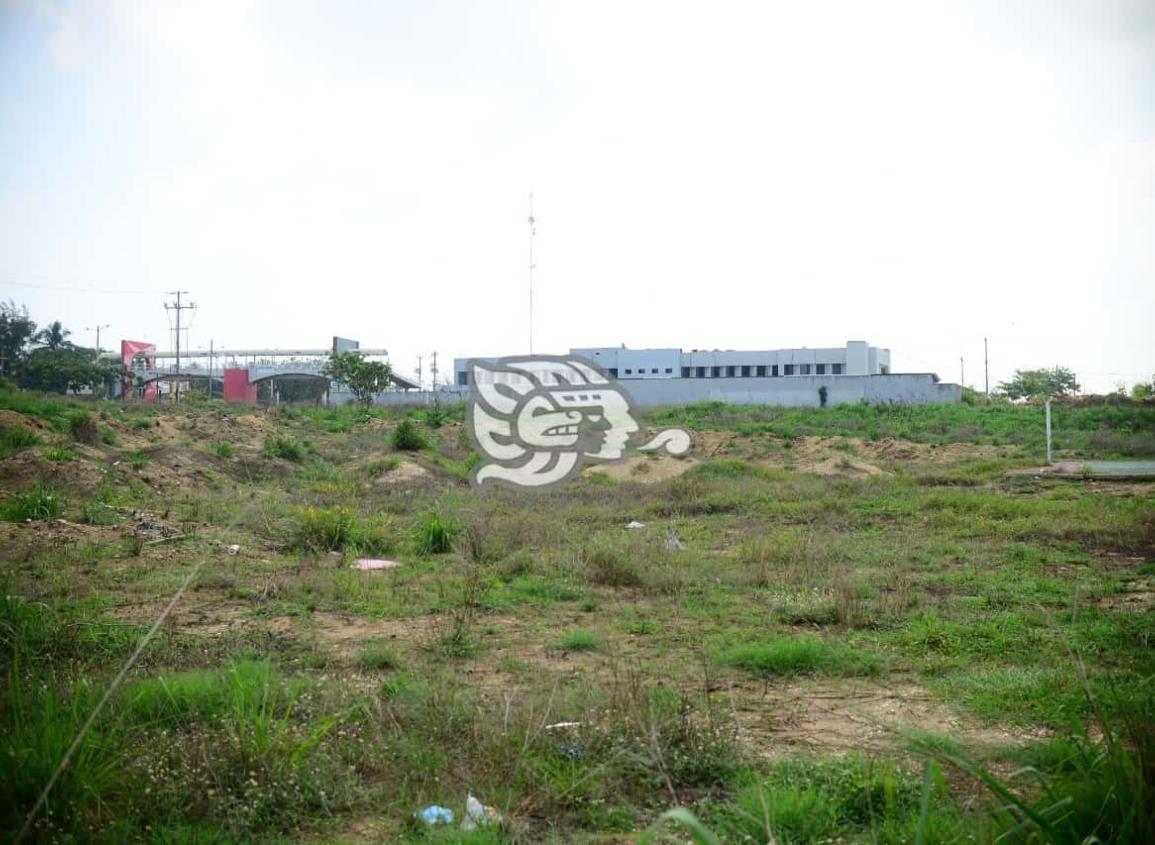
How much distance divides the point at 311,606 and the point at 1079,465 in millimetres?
16716

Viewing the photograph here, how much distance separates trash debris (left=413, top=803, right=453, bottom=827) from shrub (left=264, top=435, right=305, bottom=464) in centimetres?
1727

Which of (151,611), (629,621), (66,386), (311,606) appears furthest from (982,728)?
(66,386)

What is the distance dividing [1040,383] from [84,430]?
5762 cm

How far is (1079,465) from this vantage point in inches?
711

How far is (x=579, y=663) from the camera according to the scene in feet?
18.0

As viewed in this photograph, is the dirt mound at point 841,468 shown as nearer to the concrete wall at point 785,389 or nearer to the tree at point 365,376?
the tree at point 365,376

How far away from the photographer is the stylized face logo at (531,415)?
60.8 feet

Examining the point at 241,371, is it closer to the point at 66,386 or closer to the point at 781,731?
the point at 66,386

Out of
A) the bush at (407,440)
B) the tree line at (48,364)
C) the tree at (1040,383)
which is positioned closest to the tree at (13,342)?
the tree line at (48,364)

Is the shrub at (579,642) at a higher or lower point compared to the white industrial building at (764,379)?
lower

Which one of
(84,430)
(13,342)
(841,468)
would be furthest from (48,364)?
(841,468)

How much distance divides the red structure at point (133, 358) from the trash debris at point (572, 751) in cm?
4536

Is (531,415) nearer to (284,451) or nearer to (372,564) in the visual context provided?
(284,451)

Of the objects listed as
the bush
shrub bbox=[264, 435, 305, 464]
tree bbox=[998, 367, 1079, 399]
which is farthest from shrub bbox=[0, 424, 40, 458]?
tree bbox=[998, 367, 1079, 399]
